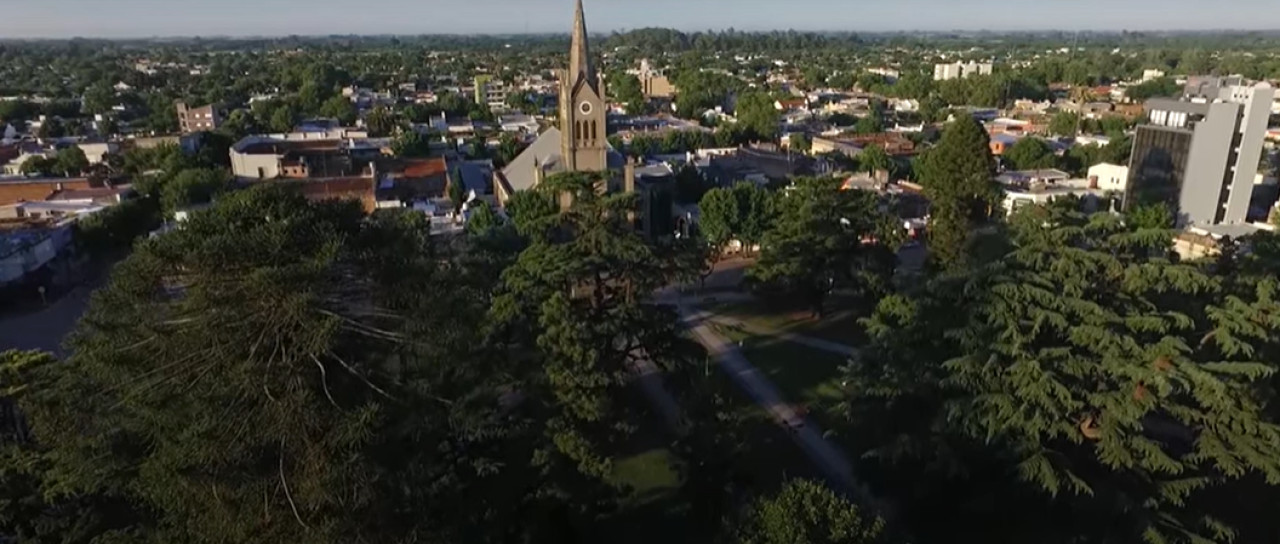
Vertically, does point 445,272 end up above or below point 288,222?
below

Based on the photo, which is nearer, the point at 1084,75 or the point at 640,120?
the point at 640,120

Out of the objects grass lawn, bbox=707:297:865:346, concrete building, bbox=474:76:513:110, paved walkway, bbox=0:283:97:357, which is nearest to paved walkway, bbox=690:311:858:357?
→ grass lawn, bbox=707:297:865:346

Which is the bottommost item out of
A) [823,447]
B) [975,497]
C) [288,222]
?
[823,447]

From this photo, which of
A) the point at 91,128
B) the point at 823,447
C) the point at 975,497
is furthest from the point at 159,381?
the point at 91,128

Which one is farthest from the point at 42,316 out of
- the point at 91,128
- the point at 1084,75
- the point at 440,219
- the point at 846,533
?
the point at 1084,75

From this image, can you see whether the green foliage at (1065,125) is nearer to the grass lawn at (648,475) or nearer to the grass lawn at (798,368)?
the grass lawn at (798,368)

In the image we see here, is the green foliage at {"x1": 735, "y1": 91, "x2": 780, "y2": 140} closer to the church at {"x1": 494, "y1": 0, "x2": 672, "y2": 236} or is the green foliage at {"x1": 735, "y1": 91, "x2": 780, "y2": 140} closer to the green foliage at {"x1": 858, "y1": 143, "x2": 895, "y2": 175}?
the green foliage at {"x1": 858, "y1": 143, "x2": 895, "y2": 175}

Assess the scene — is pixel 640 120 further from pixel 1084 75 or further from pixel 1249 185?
pixel 1084 75

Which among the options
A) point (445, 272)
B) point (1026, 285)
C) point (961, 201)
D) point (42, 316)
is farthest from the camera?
point (42, 316)

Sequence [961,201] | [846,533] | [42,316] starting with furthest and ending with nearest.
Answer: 1. [42,316]
2. [961,201]
3. [846,533]
